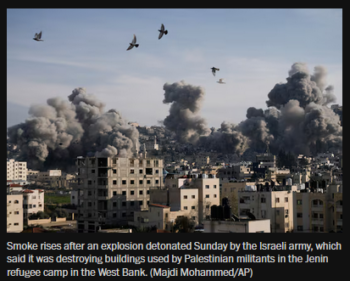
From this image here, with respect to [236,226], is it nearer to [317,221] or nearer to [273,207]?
[317,221]

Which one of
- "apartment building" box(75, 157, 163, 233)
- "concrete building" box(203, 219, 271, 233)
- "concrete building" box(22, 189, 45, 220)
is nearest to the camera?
"concrete building" box(203, 219, 271, 233)

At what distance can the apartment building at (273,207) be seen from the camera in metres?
37.4

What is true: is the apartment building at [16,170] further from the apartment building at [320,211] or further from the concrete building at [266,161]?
the apartment building at [320,211]

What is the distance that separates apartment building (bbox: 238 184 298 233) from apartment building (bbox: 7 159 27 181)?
221 ft

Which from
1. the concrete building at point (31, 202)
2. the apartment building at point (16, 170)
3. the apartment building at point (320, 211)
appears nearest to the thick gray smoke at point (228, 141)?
the apartment building at point (16, 170)

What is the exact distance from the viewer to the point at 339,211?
34.0 meters

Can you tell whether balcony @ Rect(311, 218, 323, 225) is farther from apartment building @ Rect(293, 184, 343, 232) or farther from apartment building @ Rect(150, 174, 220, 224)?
apartment building @ Rect(150, 174, 220, 224)

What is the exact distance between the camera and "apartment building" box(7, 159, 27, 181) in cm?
10150

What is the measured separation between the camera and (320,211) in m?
34.7

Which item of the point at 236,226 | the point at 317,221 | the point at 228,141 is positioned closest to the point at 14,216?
the point at 317,221

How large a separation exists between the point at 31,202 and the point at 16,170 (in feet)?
158

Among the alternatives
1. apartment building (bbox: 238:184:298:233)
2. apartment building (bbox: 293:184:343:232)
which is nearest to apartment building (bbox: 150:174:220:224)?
apartment building (bbox: 238:184:298:233)

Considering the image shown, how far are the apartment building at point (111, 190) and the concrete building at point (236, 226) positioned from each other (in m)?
16.4

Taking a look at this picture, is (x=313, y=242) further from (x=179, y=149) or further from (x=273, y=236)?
→ (x=179, y=149)
